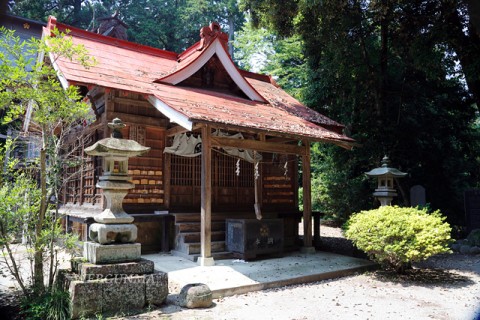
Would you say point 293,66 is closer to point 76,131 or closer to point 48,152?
point 76,131

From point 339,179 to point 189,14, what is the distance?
67.1 feet

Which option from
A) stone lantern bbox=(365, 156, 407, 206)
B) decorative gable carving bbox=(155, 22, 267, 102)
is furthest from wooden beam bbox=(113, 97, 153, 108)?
stone lantern bbox=(365, 156, 407, 206)

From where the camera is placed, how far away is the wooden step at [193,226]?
29.5 feet

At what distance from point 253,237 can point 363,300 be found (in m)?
3.07

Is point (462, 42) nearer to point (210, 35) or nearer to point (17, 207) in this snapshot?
point (210, 35)

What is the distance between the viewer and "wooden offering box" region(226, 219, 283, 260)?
27.7 ft

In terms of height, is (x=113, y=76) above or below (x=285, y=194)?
above

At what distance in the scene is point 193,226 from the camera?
29.9 ft

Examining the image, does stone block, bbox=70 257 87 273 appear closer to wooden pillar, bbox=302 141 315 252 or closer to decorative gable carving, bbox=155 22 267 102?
decorative gable carving, bbox=155 22 267 102

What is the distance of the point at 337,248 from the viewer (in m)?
11.8

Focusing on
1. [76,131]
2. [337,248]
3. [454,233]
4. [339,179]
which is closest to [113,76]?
[76,131]

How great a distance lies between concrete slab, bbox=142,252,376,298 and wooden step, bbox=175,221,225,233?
2.35 feet

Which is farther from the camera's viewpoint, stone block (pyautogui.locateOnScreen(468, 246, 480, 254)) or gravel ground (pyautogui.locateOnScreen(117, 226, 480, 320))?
stone block (pyautogui.locateOnScreen(468, 246, 480, 254))

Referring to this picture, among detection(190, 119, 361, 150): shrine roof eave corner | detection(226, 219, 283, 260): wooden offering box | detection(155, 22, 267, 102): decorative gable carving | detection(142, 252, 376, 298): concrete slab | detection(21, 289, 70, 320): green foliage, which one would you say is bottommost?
detection(142, 252, 376, 298): concrete slab
